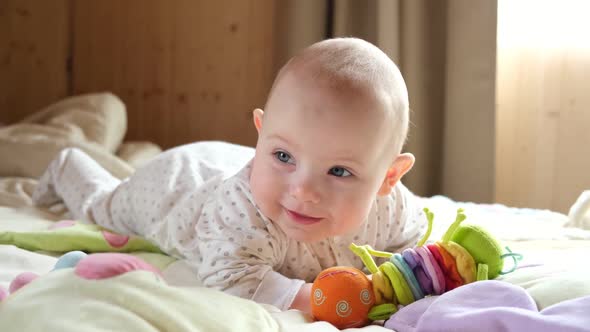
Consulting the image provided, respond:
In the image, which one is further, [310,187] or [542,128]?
[542,128]

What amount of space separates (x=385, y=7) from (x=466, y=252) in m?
1.66

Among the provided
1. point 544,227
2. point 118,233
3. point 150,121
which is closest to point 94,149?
point 118,233

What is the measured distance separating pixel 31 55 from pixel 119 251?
1.86m

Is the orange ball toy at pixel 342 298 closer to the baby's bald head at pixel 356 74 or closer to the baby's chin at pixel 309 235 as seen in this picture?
the baby's chin at pixel 309 235

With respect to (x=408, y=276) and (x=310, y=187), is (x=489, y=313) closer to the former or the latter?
(x=408, y=276)

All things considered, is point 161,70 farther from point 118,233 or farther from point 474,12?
point 118,233

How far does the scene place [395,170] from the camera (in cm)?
115

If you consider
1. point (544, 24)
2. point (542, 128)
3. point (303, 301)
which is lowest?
point (542, 128)

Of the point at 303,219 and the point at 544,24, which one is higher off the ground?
the point at 544,24

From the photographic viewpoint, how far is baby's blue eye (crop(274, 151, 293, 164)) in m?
1.04

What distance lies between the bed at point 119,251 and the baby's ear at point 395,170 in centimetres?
19

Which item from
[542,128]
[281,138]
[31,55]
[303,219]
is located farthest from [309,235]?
[31,55]

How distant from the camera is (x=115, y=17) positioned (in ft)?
9.56

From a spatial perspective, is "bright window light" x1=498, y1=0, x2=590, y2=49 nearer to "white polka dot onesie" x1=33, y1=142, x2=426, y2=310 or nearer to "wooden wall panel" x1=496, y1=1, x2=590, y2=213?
"wooden wall panel" x1=496, y1=1, x2=590, y2=213
